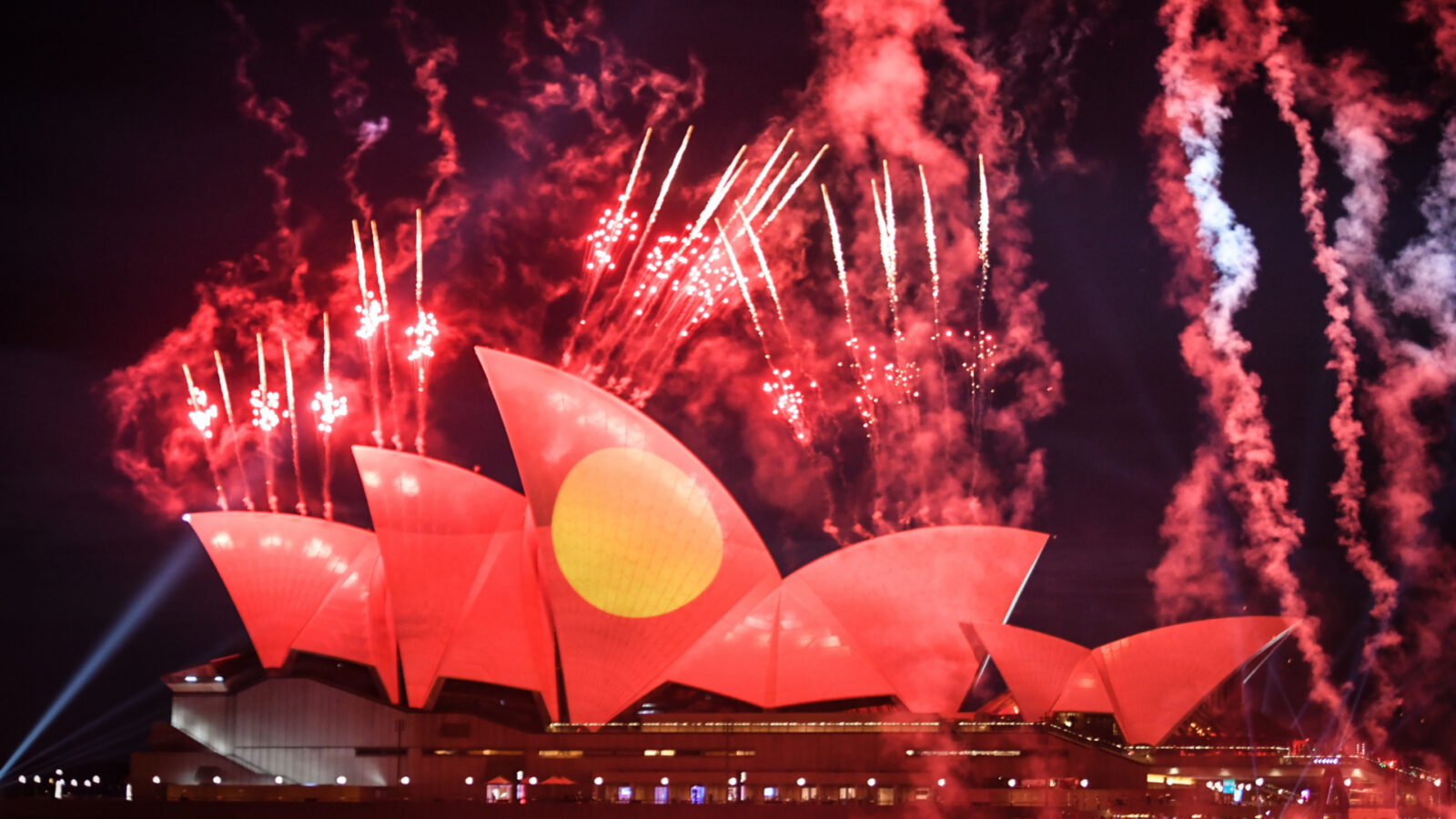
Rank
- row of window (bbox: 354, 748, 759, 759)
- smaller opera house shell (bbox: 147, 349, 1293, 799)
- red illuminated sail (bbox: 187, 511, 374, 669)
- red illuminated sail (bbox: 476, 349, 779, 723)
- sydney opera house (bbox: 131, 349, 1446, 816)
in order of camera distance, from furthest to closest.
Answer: red illuminated sail (bbox: 187, 511, 374, 669)
row of window (bbox: 354, 748, 759, 759)
sydney opera house (bbox: 131, 349, 1446, 816)
smaller opera house shell (bbox: 147, 349, 1293, 799)
red illuminated sail (bbox: 476, 349, 779, 723)

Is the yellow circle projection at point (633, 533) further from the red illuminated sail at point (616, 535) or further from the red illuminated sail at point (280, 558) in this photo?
the red illuminated sail at point (280, 558)

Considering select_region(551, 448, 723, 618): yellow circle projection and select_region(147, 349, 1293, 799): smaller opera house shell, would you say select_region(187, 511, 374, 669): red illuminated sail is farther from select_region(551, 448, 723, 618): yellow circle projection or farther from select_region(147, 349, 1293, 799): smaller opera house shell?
select_region(551, 448, 723, 618): yellow circle projection

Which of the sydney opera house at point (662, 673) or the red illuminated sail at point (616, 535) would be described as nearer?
the red illuminated sail at point (616, 535)

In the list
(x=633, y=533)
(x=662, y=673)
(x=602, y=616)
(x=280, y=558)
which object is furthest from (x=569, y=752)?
(x=280, y=558)

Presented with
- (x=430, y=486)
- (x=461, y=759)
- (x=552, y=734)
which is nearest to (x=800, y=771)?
(x=552, y=734)

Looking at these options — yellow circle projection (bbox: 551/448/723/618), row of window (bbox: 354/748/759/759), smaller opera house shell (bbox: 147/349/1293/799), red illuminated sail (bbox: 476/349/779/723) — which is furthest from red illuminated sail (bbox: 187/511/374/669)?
yellow circle projection (bbox: 551/448/723/618)

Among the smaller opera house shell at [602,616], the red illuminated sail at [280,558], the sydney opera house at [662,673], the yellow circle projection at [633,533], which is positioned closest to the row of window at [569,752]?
the sydney opera house at [662,673]
